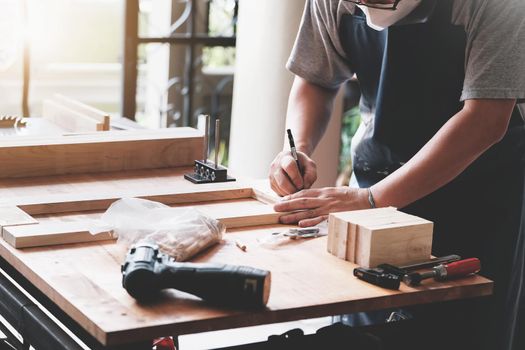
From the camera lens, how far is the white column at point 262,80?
396 cm

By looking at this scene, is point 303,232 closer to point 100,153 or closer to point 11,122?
point 100,153

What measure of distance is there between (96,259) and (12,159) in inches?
29.0

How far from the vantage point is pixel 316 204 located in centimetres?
215

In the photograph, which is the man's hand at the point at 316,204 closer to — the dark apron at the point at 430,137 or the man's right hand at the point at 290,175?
the man's right hand at the point at 290,175

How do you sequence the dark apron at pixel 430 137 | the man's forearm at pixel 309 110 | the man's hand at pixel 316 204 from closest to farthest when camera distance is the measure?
the man's hand at pixel 316 204 → the dark apron at pixel 430 137 → the man's forearm at pixel 309 110

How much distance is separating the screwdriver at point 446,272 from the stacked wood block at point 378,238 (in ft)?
0.26

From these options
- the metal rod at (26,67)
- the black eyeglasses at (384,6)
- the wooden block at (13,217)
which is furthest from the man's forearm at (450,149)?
the metal rod at (26,67)

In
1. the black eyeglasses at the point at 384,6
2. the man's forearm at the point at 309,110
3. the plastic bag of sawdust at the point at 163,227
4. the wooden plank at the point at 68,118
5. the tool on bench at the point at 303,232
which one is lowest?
the tool on bench at the point at 303,232

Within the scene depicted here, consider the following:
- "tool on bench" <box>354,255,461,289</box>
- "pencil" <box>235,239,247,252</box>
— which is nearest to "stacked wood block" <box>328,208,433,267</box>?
"tool on bench" <box>354,255,461,289</box>

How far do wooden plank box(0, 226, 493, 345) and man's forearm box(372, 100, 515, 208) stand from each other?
1.04 feet

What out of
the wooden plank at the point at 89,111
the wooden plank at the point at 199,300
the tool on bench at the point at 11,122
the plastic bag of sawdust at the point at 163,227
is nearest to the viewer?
the wooden plank at the point at 199,300

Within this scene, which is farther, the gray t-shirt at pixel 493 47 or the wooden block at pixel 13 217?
the gray t-shirt at pixel 493 47

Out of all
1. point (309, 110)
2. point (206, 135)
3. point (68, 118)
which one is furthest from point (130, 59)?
point (206, 135)

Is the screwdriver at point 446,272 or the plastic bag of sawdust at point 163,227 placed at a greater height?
the plastic bag of sawdust at point 163,227
